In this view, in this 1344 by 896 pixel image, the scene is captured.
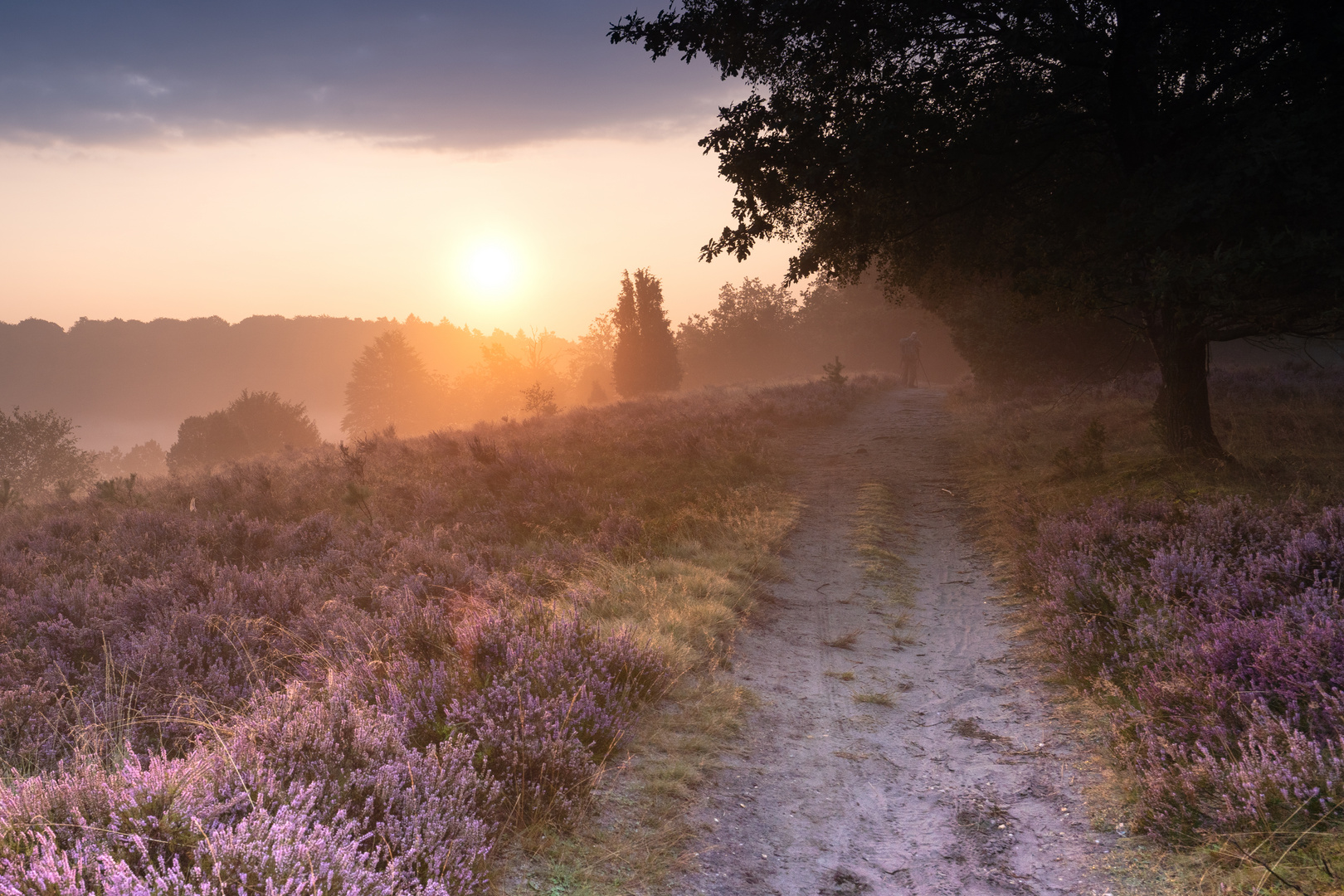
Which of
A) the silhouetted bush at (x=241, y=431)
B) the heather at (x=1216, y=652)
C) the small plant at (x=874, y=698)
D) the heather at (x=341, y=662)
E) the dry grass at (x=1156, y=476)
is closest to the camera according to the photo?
the heather at (x=341, y=662)

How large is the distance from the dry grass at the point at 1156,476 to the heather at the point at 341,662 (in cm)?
291

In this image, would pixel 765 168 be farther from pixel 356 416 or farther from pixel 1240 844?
pixel 356 416

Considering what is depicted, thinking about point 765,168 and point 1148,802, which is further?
point 765,168

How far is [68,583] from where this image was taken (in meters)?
8.33

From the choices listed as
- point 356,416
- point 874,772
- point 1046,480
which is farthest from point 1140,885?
point 356,416

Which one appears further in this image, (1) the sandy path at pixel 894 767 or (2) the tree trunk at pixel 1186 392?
(2) the tree trunk at pixel 1186 392

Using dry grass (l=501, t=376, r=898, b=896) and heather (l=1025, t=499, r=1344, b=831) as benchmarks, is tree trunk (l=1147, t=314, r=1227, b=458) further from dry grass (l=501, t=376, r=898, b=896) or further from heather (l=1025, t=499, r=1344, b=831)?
dry grass (l=501, t=376, r=898, b=896)

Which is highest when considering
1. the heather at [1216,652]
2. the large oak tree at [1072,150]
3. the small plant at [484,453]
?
the large oak tree at [1072,150]

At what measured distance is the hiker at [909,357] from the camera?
3509 cm

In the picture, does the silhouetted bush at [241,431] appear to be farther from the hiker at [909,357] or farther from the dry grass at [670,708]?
the dry grass at [670,708]

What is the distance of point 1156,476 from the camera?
386 inches

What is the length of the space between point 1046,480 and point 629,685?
9.49 meters

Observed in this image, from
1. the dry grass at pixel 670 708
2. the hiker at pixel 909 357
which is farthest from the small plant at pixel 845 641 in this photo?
the hiker at pixel 909 357

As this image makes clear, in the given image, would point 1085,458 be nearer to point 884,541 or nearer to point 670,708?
point 884,541
